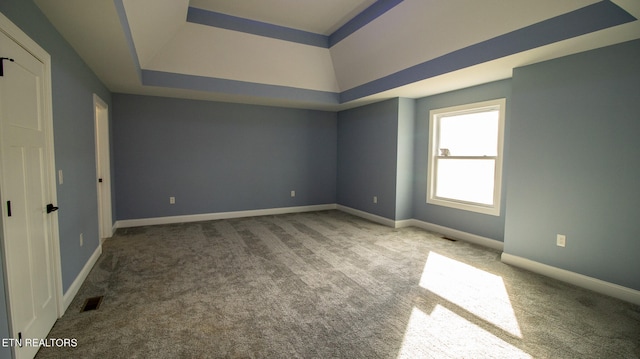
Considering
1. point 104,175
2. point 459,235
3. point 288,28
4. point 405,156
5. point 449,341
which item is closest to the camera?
point 449,341

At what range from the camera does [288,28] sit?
477 centimetres

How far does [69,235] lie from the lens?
2674mm

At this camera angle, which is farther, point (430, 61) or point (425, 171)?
point (425, 171)

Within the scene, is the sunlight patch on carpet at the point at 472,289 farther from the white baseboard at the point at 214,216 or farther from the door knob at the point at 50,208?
the white baseboard at the point at 214,216

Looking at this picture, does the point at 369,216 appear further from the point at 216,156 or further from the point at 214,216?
the point at 216,156

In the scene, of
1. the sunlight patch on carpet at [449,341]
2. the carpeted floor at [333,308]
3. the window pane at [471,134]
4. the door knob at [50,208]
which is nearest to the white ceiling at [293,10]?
the window pane at [471,134]

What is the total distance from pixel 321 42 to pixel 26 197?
→ 14.8ft

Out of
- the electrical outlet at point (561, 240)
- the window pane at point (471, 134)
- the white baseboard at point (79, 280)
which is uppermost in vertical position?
the window pane at point (471, 134)

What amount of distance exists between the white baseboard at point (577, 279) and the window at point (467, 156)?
791 mm

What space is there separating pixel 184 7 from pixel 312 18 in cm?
181

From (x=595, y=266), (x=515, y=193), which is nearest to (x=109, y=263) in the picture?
(x=515, y=193)

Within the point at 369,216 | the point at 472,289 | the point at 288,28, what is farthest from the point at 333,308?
the point at 288,28

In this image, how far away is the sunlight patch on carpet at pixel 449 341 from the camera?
1964 mm

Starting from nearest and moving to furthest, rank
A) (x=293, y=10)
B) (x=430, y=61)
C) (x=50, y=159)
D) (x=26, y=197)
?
(x=26, y=197), (x=50, y=159), (x=430, y=61), (x=293, y=10)
